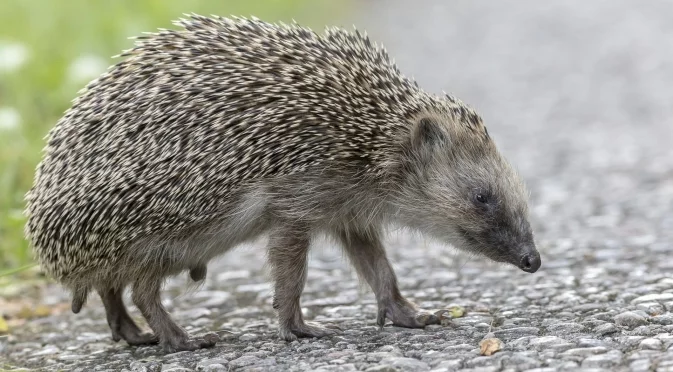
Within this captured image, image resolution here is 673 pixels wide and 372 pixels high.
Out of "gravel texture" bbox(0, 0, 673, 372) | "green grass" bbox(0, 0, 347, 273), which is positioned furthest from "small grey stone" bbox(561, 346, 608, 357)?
"green grass" bbox(0, 0, 347, 273)

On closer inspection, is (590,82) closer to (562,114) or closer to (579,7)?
(562,114)

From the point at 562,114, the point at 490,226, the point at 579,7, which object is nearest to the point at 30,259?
the point at 490,226

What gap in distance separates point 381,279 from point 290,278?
2.43 feet

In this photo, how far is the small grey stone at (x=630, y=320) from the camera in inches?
230

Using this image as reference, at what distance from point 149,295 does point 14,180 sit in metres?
3.55

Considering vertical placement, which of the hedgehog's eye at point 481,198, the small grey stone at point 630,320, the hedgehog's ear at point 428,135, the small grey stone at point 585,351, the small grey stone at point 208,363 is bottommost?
the small grey stone at point 208,363

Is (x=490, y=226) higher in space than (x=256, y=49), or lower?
lower

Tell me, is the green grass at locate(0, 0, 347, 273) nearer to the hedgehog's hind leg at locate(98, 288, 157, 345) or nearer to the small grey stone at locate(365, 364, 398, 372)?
the hedgehog's hind leg at locate(98, 288, 157, 345)

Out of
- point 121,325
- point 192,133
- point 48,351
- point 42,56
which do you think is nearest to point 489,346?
point 192,133

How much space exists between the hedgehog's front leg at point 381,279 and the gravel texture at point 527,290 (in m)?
0.13

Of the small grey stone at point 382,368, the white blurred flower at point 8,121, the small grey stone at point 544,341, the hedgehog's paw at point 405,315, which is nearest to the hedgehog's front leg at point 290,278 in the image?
the hedgehog's paw at point 405,315

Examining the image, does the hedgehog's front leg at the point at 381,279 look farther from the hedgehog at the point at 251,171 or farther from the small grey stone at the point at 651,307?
the small grey stone at the point at 651,307

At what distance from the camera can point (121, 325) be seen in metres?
6.86

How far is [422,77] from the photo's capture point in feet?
57.2
